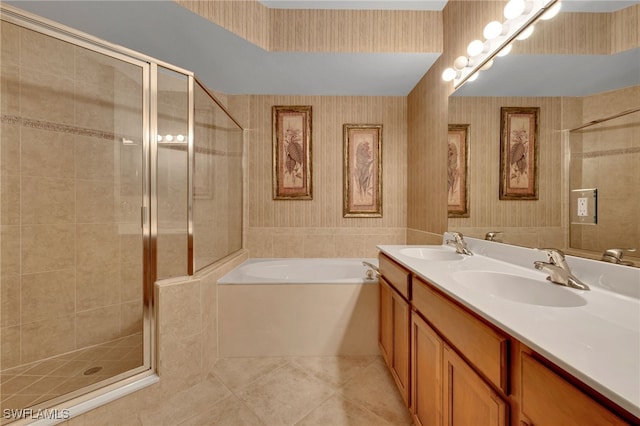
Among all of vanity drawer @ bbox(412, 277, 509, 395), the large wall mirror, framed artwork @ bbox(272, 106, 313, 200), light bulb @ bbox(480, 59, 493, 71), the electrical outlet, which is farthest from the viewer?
framed artwork @ bbox(272, 106, 313, 200)

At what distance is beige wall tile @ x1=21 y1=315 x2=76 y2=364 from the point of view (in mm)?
1564

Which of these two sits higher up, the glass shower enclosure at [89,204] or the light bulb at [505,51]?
the light bulb at [505,51]

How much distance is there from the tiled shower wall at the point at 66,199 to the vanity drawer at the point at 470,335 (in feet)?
5.77

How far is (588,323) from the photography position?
56 centimetres

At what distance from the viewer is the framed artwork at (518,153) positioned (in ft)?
3.59

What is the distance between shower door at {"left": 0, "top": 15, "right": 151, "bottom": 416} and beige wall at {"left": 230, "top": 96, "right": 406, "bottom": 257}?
105 centimetres

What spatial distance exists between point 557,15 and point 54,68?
3.01 metres

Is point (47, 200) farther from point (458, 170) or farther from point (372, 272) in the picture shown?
point (458, 170)

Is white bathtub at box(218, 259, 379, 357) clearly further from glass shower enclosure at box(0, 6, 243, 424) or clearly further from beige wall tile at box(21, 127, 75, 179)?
beige wall tile at box(21, 127, 75, 179)

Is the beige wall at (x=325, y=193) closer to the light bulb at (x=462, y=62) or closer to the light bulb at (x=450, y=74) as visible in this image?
the light bulb at (x=450, y=74)

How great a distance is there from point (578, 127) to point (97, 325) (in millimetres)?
Result: 3122

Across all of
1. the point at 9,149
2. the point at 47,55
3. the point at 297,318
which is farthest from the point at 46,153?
the point at 297,318

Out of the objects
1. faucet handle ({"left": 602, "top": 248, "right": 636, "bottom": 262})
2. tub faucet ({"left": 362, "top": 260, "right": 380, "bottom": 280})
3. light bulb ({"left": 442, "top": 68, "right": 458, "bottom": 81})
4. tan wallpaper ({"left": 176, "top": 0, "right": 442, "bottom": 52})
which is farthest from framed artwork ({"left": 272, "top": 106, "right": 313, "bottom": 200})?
faucet handle ({"left": 602, "top": 248, "right": 636, "bottom": 262})

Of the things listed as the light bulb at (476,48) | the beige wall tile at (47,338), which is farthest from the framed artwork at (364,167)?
the beige wall tile at (47,338)
